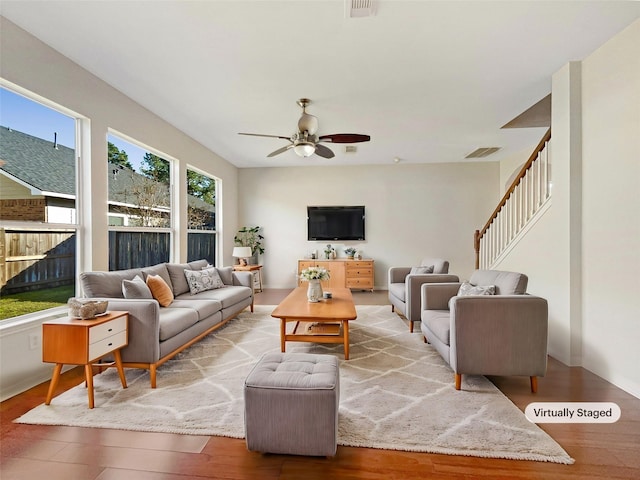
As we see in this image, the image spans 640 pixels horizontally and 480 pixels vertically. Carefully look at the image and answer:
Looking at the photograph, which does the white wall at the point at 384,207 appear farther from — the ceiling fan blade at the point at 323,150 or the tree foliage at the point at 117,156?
the tree foliage at the point at 117,156

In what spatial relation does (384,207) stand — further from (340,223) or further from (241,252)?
(241,252)

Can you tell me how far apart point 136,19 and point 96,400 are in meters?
2.86

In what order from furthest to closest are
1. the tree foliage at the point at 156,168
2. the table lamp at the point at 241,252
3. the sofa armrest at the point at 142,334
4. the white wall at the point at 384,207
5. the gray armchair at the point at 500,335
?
the white wall at the point at 384,207, the table lamp at the point at 241,252, the tree foliage at the point at 156,168, the sofa armrest at the point at 142,334, the gray armchair at the point at 500,335

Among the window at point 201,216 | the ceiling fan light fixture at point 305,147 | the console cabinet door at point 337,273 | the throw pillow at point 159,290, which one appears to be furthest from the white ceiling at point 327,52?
the console cabinet door at point 337,273

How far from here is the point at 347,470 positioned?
1.68m

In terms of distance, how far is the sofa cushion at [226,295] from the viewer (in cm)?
400

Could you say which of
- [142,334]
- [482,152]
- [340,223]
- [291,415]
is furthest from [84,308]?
[482,152]

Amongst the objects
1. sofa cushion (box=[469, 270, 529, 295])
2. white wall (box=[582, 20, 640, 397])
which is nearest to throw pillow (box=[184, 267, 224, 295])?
sofa cushion (box=[469, 270, 529, 295])

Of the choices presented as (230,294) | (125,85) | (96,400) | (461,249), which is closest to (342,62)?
(125,85)

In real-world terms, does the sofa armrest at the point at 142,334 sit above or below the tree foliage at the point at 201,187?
below

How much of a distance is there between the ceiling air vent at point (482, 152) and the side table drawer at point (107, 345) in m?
6.22

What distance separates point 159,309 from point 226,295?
3.90 ft

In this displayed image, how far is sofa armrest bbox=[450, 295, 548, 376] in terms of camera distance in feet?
8.05

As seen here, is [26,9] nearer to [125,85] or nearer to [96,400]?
[125,85]
